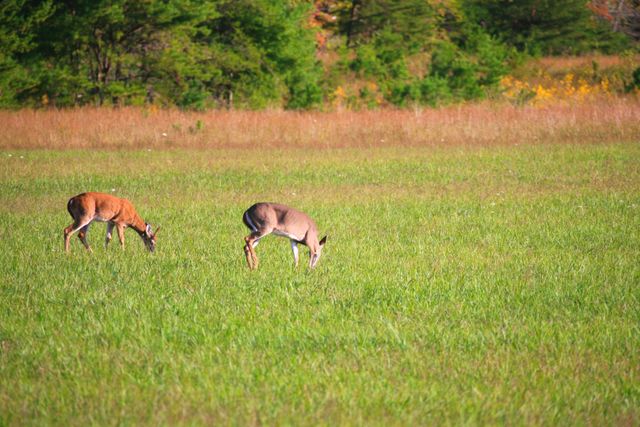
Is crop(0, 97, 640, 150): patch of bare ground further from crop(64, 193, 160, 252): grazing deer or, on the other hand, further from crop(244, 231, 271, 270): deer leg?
crop(244, 231, 271, 270): deer leg

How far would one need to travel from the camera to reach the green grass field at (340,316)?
529 centimetres

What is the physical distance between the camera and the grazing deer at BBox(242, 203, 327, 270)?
9.38m

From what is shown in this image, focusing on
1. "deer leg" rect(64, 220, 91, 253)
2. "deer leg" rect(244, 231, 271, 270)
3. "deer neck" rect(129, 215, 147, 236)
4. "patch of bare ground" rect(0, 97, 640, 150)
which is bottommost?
"patch of bare ground" rect(0, 97, 640, 150)

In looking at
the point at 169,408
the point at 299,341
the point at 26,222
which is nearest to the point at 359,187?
the point at 26,222

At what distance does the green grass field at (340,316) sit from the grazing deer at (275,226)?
0.67ft

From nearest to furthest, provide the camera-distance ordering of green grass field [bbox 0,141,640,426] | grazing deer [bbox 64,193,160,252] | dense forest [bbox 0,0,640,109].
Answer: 1. green grass field [bbox 0,141,640,426]
2. grazing deer [bbox 64,193,160,252]
3. dense forest [bbox 0,0,640,109]

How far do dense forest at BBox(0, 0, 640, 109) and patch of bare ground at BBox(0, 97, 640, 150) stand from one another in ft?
24.4

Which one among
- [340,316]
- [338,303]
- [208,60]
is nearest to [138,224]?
[338,303]

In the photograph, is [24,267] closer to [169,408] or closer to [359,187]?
[169,408]

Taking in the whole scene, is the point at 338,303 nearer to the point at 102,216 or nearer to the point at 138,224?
the point at 138,224

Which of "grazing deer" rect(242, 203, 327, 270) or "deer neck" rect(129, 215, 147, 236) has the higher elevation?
"grazing deer" rect(242, 203, 327, 270)

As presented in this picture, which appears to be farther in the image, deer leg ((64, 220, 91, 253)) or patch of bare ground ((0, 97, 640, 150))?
patch of bare ground ((0, 97, 640, 150))

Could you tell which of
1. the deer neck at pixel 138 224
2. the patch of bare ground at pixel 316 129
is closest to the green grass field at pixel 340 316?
the deer neck at pixel 138 224

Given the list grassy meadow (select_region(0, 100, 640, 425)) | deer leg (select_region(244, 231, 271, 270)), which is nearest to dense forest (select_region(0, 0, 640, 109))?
grassy meadow (select_region(0, 100, 640, 425))
